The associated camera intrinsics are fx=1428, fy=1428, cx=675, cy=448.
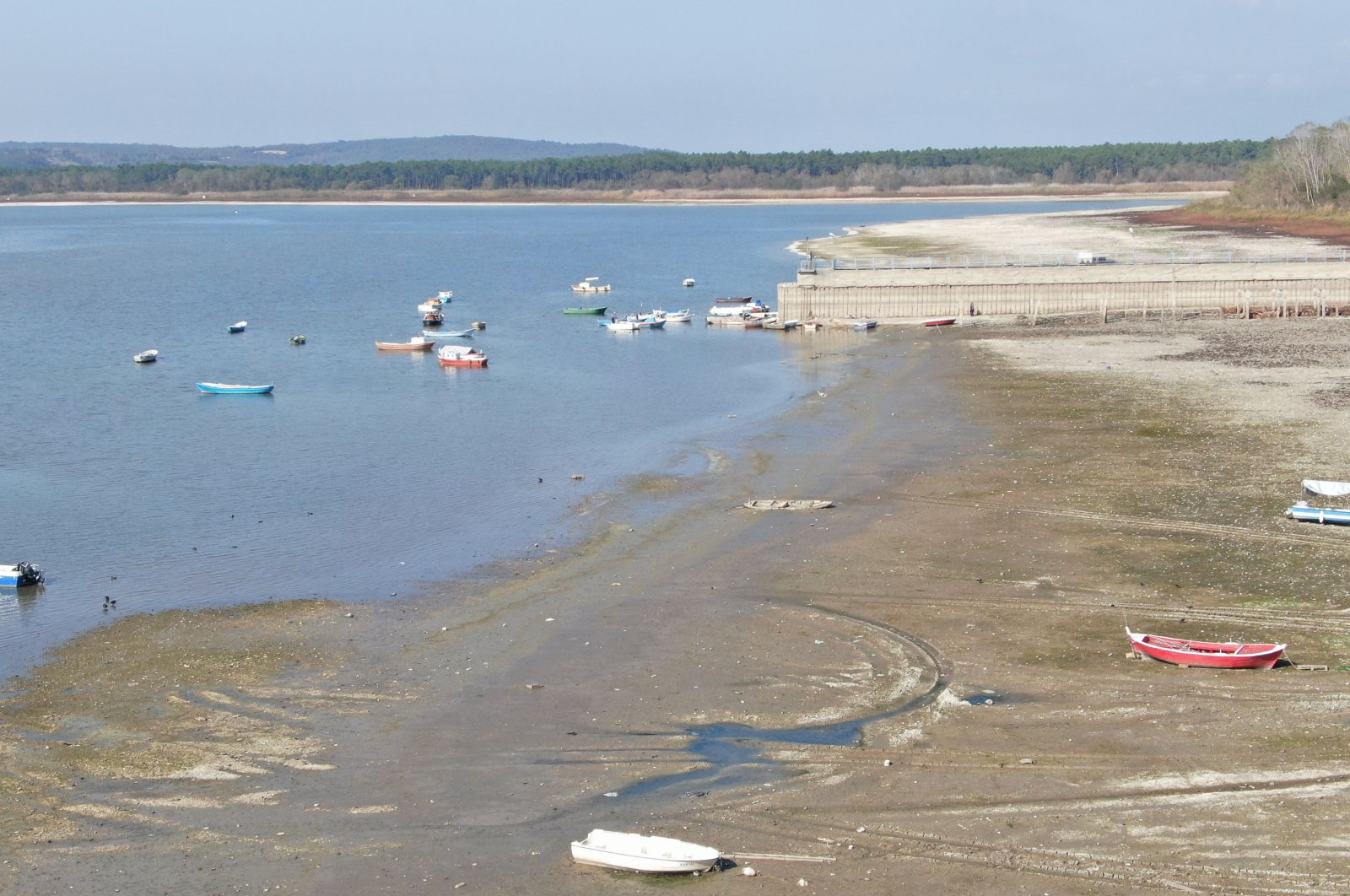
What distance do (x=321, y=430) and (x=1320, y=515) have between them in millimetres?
35540

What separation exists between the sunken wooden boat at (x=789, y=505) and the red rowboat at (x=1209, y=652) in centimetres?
1332

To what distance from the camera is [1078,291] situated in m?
80.9

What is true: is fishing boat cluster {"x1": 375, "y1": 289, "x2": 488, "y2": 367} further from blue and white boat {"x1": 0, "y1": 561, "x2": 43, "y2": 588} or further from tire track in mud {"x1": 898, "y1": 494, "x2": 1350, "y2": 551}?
blue and white boat {"x1": 0, "y1": 561, "x2": 43, "y2": 588}

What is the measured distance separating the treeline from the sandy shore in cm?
11017

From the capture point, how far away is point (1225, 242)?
111 metres

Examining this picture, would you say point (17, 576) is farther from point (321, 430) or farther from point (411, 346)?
point (411, 346)

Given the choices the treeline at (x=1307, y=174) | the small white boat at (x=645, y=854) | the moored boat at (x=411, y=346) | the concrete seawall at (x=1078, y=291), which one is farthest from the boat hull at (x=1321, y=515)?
the treeline at (x=1307, y=174)

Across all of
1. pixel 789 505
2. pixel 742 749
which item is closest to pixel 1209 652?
pixel 742 749

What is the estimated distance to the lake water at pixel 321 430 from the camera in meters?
35.6

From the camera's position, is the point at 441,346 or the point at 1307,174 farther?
the point at 1307,174

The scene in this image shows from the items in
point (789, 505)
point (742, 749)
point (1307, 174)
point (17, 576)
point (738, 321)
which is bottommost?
point (742, 749)

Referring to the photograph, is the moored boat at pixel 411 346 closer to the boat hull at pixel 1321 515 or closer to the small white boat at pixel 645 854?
the boat hull at pixel 1321 515

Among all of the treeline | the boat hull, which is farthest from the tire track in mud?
the treeline

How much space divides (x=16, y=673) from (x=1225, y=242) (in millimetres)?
102379
